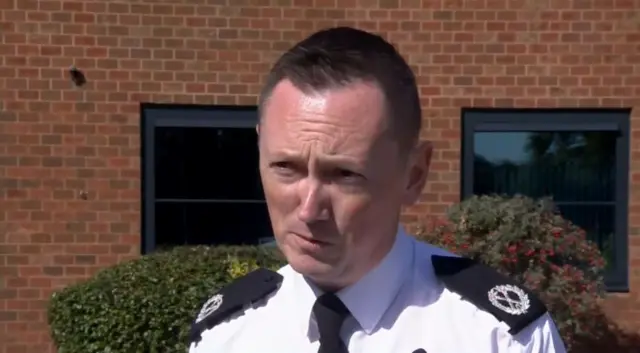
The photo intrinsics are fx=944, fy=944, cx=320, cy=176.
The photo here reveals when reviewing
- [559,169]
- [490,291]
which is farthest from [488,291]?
[559,169]

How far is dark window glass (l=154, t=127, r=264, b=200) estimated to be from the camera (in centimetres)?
640

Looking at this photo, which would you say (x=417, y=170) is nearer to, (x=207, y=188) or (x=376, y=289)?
(x=376, y=289)

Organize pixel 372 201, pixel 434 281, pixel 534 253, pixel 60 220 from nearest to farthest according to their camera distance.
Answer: pixel 372 201 < pixel 434 281 < pixel 534 253 < pixel 60 220

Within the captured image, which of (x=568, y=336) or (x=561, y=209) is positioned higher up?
(x=561, y=209)

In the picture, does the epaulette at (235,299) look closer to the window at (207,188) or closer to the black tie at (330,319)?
the black tie at (330,319)

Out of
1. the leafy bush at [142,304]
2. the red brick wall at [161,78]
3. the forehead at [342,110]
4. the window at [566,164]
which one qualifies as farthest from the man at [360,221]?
the window at [566,164]

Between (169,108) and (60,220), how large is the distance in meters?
1.03

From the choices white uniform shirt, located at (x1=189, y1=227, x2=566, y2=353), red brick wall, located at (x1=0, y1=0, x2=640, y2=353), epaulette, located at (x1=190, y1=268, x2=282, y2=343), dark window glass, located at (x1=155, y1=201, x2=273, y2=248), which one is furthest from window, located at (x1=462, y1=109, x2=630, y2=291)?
white uniform shirt, located at (x1=189, y1=227, x2=566, y2=353)

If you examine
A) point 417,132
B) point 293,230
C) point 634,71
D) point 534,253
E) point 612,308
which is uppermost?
point 634,71

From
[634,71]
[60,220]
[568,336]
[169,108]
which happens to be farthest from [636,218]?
[60,220]

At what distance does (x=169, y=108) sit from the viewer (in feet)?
20.8

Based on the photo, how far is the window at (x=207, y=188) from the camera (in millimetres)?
6398

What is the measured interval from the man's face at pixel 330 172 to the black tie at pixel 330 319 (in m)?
0.10

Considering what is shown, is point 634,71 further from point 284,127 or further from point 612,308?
point 284,127
